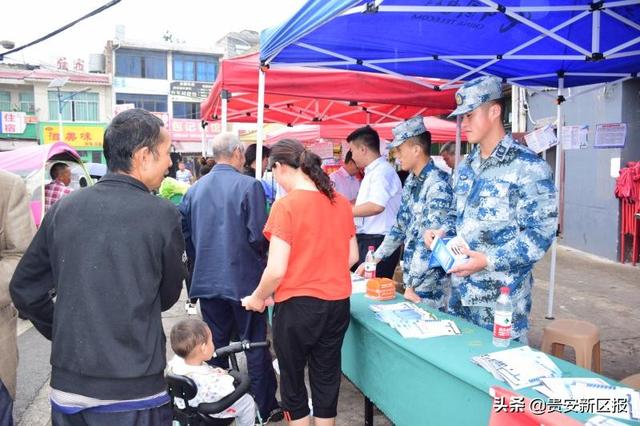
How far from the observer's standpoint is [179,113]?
3106 cm

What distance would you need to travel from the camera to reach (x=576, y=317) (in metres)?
5.47

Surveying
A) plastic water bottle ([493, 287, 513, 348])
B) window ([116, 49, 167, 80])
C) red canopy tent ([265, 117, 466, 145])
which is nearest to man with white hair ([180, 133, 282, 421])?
plastic water bottle ([493, 287, 513, 348])

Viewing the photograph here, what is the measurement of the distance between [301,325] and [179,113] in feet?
101

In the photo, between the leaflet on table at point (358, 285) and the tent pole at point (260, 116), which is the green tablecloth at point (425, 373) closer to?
the leaflet on table at point (358, 285)

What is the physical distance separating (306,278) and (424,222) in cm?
112

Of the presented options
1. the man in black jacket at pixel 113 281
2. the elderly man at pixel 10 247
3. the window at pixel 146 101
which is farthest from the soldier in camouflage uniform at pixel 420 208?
the window at pixel 146 101

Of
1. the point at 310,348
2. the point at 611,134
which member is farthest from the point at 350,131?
the point at 310,348

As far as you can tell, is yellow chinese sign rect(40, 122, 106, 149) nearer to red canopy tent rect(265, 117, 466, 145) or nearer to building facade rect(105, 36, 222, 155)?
building facade rect(105, 36, 222, 155)

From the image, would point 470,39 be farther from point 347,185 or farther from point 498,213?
point 347,185

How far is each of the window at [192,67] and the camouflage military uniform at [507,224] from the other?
102 feet

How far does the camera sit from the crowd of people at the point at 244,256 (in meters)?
1.48

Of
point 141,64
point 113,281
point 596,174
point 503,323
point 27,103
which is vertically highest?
point 141,64

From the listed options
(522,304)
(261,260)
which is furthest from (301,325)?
(522,304)

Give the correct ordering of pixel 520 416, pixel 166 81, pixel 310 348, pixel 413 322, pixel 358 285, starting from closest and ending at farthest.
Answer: pixel 520 416 < pixel 310 348 < pixel 413 322 < pixel 358 285 < pixel 166 81
